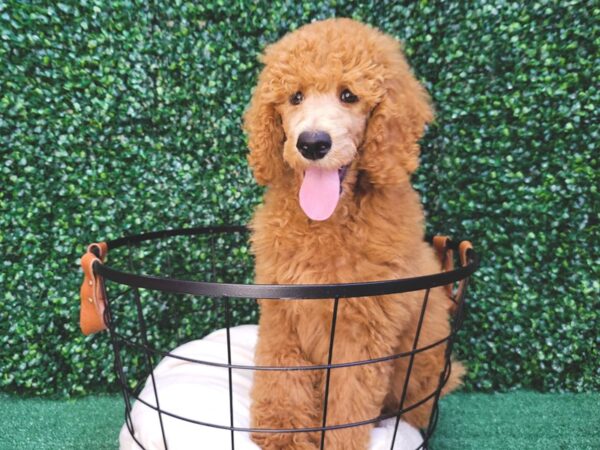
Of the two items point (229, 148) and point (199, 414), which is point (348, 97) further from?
point (199, 414)

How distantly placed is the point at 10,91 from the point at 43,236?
50 cm

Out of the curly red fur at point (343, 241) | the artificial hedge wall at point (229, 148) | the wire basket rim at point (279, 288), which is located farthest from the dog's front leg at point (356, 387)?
the artificial hedge wall at point (229, 148)

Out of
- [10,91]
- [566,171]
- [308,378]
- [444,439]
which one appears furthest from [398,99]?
[10,91]

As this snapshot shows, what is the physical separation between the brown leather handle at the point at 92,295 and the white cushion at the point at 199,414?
0.26m

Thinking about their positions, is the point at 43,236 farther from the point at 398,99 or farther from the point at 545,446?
the point at 545,446

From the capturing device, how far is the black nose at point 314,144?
105 cm

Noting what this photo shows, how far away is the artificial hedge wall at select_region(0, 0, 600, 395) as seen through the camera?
1670 millimetres

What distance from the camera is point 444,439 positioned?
1583 millimetres

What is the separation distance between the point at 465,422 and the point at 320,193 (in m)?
1.05

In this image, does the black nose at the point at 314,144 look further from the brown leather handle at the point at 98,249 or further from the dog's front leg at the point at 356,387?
the brown leather handle at the point at 98,249

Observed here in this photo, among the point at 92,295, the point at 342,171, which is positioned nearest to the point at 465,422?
the point at 342,171

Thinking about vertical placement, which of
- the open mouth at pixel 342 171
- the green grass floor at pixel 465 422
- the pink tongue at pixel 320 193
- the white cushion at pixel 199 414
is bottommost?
the green grass floor at pixel 465 422

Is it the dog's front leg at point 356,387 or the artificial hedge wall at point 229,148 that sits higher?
A: the artificial hedge wall at point 229,148

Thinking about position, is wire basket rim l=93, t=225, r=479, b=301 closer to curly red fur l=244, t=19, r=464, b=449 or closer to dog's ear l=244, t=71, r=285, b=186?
curly red fur l=244, t=19, r=464, b=449
